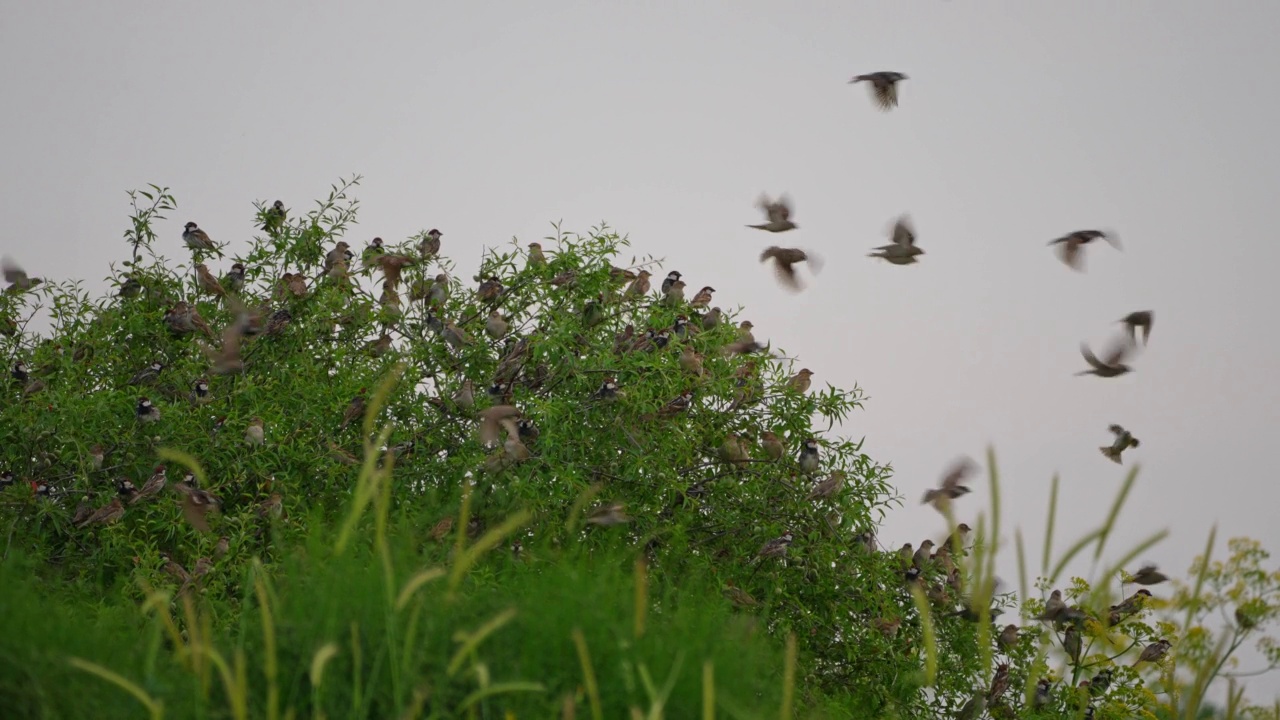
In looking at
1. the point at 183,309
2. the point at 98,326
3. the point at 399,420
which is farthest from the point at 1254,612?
the point at 98,326

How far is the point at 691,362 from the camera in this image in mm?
7926

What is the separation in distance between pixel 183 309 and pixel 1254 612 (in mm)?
7170

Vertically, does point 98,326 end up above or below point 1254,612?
above

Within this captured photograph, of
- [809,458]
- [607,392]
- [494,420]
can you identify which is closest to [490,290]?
[607,392]

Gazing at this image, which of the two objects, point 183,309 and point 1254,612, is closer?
point 1254,612

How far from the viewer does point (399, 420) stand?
8359 mm

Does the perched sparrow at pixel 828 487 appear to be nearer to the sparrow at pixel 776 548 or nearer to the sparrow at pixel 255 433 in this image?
the sparrow at pixel 776 548

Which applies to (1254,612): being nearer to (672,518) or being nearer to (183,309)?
(672,518)

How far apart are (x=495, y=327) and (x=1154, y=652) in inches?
194

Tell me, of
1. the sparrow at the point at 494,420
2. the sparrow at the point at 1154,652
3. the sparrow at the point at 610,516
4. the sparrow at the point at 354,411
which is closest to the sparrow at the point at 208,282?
the sparrow at the point at 354,411

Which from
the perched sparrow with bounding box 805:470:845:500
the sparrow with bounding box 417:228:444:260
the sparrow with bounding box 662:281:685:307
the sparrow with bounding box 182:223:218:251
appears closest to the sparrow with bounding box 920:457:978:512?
the perched sparrow with bounding box 805:470:845:500

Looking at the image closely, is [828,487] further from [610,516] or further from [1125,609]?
[1125,609]

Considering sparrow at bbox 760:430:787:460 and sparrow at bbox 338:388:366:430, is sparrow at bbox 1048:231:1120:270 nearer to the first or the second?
sparrow at bbox 760:430:787:460

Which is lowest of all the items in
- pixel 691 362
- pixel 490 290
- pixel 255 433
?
pixel 255 433
